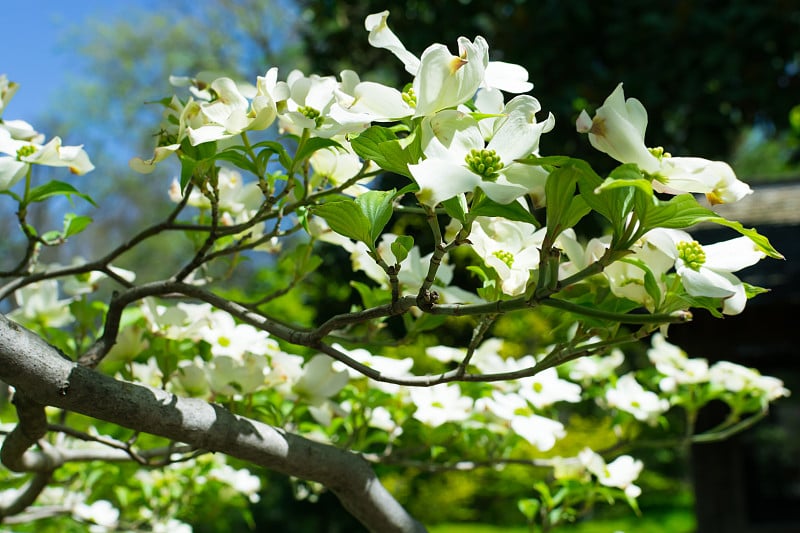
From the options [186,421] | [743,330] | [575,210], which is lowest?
[186,421]

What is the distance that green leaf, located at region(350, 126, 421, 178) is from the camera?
541 mm

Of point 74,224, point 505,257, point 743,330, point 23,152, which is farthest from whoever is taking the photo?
point 743,330

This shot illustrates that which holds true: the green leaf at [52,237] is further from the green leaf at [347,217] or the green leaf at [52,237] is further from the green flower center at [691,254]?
the green flower center at [691,254]

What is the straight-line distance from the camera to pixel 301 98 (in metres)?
0.70

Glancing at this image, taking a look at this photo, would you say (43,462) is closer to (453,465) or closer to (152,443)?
(453,465)

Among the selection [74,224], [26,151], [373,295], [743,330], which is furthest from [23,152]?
[743,330]

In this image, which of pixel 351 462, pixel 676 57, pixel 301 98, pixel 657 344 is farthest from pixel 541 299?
pixel 676 57

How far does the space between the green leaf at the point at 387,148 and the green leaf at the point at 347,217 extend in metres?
0.04

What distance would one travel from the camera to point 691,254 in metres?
0.59

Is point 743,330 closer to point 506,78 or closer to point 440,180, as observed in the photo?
point 506,78

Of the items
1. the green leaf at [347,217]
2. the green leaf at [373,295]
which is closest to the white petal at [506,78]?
the green leaf at [347,217]

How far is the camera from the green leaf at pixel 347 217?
1.81 feet

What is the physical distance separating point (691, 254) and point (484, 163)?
179 mm

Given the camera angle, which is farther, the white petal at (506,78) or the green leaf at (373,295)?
the green leaf at (373,295)
